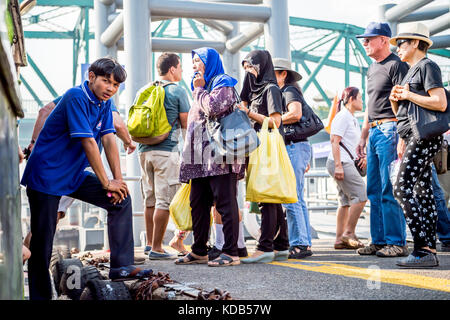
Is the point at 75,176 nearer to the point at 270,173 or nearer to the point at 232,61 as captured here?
the point at 270,173

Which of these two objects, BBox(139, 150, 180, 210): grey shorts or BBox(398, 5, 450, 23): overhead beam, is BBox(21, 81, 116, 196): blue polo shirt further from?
BBox(398, 5, 450, 23): overhead beam

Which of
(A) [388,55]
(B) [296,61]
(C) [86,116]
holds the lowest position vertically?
(C) [86,116]

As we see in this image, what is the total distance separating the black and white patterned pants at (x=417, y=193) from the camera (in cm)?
345

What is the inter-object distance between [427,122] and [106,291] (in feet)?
Result: 7.26

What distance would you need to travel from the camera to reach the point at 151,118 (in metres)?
4.21

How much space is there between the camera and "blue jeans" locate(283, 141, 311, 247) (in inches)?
171

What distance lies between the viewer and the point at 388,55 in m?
4.31

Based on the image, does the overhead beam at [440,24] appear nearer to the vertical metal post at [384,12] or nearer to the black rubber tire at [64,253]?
the vertical metal post at [384,12]

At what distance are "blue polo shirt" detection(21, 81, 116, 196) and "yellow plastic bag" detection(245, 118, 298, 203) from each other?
125cm

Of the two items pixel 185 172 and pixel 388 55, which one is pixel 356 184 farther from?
pixel 185 172

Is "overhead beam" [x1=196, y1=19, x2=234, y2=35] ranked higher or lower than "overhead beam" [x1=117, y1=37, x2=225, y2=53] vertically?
higher

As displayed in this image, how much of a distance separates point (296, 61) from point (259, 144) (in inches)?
1900

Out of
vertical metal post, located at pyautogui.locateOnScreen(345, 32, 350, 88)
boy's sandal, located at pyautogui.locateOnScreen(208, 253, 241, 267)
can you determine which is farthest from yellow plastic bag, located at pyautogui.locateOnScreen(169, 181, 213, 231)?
vertical metal post, located at pyautogui.locateOnScreen(345, 32, 350, 88)
